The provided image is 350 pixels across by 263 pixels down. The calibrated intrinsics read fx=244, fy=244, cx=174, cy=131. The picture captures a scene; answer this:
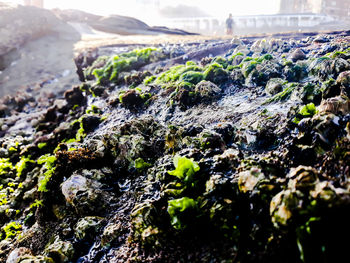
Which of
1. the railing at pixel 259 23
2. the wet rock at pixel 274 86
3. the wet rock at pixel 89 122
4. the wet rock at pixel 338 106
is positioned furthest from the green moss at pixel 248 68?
the railing at pixel 259 23

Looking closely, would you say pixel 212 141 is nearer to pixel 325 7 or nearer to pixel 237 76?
pixel 237 76

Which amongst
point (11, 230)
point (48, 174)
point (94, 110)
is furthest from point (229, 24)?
point (11, 230)

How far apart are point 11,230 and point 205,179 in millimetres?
3527

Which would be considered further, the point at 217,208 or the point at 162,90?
the point at 162,90

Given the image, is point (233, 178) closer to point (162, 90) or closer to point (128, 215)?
point (128, 215)

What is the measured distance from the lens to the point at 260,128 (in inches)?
133

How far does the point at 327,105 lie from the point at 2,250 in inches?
194

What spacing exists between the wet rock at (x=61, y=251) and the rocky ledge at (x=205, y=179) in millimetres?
12

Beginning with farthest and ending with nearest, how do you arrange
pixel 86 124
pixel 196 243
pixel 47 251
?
pixel 86 124, pixel 47 251, pixel 196 243

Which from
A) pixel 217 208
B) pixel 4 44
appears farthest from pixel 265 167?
pixel 4 44

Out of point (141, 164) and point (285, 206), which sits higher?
point (285, 206)

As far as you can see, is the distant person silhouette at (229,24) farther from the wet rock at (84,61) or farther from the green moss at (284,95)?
the green moss at (284,95)

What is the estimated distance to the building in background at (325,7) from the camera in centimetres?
3030

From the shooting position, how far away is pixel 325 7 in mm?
32781
